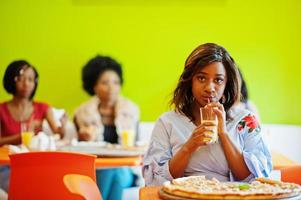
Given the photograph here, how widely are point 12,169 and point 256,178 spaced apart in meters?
1.07

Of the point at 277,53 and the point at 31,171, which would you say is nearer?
the point at 31,171

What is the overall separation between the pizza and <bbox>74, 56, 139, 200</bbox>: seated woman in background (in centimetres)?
221

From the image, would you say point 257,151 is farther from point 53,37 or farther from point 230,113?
point 53,37

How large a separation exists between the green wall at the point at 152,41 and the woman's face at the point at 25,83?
63 cm

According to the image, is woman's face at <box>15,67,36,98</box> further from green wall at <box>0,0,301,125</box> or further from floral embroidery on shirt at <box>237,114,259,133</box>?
floral embroidery on shirt at <box>237,114,259,133</box>

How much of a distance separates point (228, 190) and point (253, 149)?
510 mm

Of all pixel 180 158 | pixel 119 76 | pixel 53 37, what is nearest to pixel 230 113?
pixel 180 158

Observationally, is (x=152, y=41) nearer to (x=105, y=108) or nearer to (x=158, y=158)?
(x=105, y=108)

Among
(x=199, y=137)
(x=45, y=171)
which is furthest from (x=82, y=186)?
(x=199, y=137)

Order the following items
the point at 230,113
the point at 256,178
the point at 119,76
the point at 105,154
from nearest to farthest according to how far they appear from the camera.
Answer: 1. the point at 256,178
2. the point at 230,113
3. the point at 105,154
4. the point at 119,76

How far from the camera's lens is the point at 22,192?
236 centimetres

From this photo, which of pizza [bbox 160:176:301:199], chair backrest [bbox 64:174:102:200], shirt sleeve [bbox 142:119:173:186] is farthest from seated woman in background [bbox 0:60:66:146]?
pizza [bbox 160:176:301:199]

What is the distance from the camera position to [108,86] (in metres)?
4.48

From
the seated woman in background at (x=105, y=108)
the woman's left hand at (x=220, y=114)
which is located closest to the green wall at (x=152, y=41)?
the seated woman in background at (x=105, y=108)
